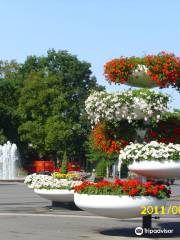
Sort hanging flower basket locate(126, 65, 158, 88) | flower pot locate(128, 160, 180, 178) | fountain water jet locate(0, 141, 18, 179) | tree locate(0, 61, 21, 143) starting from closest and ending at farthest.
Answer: flower pot locate(128, 160, 180, 178) → hanging flower basket locate(126, 65, 158, 88) → fountain water jet locate(0, 141, 18, 179) → tree locate(0, 61, 21, 143)

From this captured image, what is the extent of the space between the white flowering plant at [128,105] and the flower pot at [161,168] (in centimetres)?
111

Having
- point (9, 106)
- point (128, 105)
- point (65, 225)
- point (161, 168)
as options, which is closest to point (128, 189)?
point (161, 168)

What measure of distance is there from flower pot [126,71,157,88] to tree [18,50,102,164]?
4662 centimetres

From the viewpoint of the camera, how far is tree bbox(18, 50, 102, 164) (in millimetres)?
62006

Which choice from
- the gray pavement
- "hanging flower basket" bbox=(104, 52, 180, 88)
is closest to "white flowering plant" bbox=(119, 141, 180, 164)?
"hanging flower basket" bbox=(104, 52, 180, 88)

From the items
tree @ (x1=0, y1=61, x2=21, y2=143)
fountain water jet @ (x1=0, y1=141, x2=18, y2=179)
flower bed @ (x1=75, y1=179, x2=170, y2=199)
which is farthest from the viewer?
tree @ (x1=0, y1=61, x2=21, y2=143)

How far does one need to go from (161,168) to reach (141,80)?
7.28 feet

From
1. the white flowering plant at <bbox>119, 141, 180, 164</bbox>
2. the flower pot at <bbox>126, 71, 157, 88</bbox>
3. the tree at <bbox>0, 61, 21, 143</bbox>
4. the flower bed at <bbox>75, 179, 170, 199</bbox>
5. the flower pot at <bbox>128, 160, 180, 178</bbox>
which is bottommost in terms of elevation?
the flower bed at <bbox>75, 179, 170, 199</bbox>

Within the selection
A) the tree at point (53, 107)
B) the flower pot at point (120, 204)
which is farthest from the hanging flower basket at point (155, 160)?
the tree at point (53, 107)

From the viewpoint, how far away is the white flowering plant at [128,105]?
13.0 metres

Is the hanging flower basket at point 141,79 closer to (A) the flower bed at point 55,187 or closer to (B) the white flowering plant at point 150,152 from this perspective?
(B) the white flowering plant at point 150,152

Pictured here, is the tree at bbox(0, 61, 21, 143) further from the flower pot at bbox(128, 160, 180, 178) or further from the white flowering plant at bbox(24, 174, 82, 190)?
the flower pot at bbox(128, 160, 180, 178)

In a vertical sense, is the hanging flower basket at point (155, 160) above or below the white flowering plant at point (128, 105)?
below

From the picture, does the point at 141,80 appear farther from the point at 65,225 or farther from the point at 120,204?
the point at 65,225
